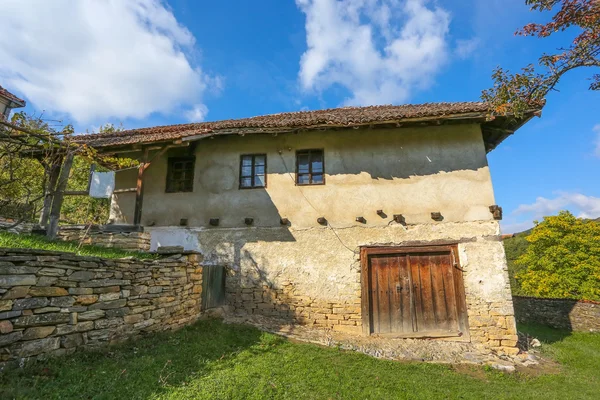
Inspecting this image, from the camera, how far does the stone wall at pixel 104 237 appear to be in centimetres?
731

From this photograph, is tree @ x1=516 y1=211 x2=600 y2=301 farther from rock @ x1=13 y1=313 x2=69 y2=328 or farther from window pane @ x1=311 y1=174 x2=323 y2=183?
rock @ x1=13 y1=313 x2=69 y2=328

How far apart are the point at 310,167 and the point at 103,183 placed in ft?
17.6

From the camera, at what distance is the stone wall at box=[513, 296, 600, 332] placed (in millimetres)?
10375

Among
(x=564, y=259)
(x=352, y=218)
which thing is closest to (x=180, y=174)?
(x=352, y=218)

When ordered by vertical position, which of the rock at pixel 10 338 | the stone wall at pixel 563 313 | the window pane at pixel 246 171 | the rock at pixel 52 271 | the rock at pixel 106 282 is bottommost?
the stone wall at pixel 563 313

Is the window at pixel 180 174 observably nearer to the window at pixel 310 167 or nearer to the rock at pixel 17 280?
the window at pixel 310 167

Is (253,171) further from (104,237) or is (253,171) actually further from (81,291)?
(81,291)

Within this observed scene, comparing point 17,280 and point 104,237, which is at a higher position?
point 104,237

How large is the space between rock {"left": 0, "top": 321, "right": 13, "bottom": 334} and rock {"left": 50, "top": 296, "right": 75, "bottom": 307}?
45 centimetres

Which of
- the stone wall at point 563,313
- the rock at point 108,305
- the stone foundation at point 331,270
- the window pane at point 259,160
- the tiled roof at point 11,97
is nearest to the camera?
the rock at point 108,305

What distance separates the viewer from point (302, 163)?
885 cm

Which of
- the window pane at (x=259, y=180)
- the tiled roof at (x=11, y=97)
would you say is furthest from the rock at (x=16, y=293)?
the tiled roof at (x=11, y=97)

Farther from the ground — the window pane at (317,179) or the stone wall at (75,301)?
the window pane at (317,179)

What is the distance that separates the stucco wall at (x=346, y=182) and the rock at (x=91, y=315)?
444 cm
